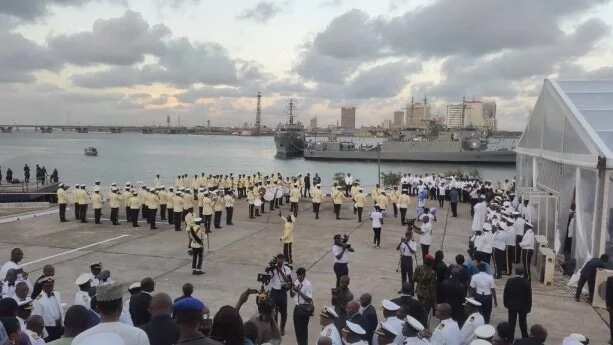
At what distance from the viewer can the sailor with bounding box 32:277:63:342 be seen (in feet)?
20.2

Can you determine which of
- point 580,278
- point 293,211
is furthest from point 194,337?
point 293,211

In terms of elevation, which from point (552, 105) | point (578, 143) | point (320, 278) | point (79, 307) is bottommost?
point (320, 278)

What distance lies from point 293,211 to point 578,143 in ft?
34.7

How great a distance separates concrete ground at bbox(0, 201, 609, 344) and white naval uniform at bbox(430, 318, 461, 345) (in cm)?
276

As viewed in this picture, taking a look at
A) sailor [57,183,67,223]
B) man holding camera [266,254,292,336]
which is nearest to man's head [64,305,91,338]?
A: man holding camera [266,254,292,336]

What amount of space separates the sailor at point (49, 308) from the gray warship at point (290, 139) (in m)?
95.2

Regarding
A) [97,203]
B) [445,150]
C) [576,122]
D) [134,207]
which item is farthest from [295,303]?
[445,150]

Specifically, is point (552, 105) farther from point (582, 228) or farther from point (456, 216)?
point (456, 216)

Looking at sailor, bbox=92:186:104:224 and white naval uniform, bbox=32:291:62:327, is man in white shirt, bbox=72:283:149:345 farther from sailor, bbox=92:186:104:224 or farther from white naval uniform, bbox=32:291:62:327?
sailor, bbox=92:186:104:224

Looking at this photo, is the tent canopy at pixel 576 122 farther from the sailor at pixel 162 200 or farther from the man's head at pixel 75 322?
the sailor at pixel 162 200

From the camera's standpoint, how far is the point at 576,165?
11648 millimetres

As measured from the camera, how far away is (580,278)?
389 inches

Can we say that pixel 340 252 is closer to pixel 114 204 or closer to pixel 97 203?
pixel 114 204

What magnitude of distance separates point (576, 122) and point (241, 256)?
8.96 metres
